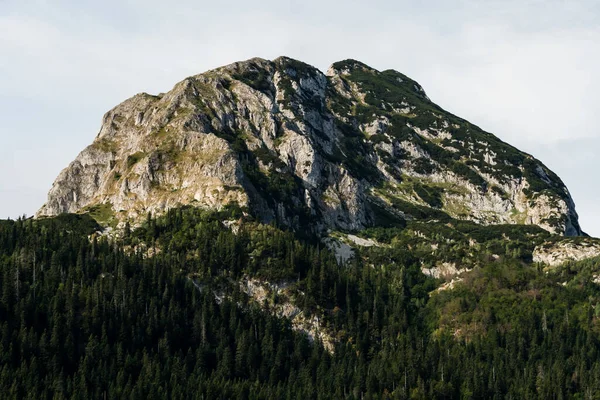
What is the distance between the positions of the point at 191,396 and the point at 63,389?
112 feet

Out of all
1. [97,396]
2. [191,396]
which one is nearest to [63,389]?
[97,396]

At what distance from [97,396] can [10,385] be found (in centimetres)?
2229

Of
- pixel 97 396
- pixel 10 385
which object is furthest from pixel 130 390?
pixel 10 385

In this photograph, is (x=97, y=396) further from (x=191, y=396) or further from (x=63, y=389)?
(x=191, y=396)

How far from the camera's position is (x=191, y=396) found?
19962 centimetres

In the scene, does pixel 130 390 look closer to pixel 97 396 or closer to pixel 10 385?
pixel 97 396

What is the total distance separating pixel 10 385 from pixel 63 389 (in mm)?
13508

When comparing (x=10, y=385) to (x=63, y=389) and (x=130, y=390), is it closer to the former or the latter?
(x=63, y=389)

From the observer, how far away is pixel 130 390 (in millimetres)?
197250

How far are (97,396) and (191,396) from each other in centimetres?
2501

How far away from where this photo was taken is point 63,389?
643 feet

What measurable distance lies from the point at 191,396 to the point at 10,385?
47.0 m

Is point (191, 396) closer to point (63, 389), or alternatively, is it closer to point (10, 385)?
point (63, 389)
